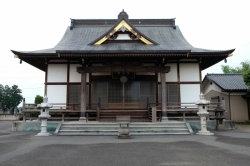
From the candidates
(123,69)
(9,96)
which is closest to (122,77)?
(123,69)

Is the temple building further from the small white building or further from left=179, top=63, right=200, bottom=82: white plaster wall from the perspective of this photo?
the small white building

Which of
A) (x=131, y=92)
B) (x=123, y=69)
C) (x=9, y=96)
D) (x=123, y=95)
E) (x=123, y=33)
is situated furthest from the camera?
(x=9, y=96)

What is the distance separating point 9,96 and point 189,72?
5327cm

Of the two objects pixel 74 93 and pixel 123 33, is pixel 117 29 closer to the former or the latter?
pixel 123 33

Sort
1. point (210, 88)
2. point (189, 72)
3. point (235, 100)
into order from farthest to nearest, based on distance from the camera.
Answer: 1. point (210, 88)
2. point (235, 100)
3. point (189, 72)

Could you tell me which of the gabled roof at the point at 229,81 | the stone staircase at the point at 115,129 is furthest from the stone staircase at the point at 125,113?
the gabled roof at the point at 229,81

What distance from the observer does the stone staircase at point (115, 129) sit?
36.5 feet

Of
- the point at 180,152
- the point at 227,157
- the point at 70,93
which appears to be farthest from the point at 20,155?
the point at 70,93

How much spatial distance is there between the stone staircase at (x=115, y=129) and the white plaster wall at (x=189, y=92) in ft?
11.4

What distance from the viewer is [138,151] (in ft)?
22.1

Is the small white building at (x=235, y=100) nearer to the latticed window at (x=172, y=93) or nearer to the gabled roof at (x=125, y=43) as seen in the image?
the latticed window at (x=172, y=93)

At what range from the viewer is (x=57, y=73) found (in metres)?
15.2

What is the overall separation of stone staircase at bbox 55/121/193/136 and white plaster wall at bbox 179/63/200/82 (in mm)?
4573

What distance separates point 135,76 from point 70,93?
531cm
